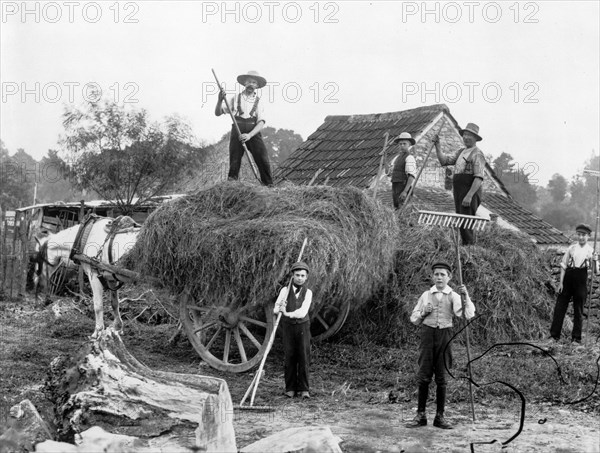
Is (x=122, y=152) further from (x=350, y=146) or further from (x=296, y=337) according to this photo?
(x=296, y=337)

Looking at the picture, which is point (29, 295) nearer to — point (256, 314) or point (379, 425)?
point (256, 314)

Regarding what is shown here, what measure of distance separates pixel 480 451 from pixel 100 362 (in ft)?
9.56

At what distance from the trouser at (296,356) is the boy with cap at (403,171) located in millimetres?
4107

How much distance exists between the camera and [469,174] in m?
11.2

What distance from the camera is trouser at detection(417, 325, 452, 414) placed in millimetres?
7082

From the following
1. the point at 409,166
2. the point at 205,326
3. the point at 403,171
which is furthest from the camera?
the point at 403,171

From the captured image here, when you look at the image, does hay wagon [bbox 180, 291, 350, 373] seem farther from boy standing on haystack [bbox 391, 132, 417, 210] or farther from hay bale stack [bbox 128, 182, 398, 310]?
boy standing on haystack [bbox 391, 132, 417, 210]

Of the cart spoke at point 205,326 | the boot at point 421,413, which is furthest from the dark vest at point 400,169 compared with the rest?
the boot at point 421,413

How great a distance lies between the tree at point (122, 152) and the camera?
74.2 ft

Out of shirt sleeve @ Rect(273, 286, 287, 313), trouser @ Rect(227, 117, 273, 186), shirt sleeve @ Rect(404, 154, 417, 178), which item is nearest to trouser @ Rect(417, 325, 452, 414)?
shirt sleeve @ Rect(273, 286, 287, 313)

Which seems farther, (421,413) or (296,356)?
(296,356)

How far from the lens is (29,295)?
18312 millimetres

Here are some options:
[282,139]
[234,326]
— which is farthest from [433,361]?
[282,139]

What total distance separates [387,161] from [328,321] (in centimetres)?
594
